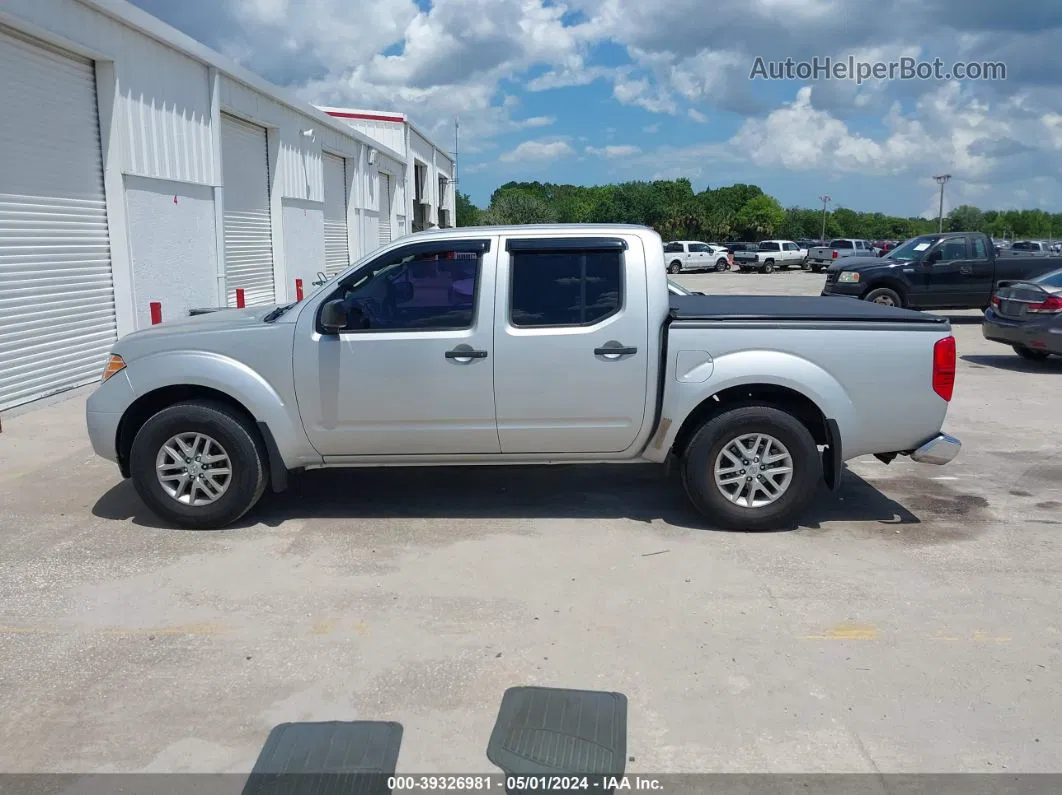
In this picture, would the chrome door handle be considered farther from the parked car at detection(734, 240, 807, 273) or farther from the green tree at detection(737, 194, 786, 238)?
the green tree at detection(737, 194, 786, 238)

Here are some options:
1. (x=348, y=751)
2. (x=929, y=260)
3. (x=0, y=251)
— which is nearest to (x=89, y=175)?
(x=0, y=251)

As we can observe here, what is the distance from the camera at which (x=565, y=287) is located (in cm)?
592

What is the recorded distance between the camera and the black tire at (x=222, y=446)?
5867mm

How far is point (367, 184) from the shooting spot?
29.0 meters

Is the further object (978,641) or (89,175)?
(89,175)

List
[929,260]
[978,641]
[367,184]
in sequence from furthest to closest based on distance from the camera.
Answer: [367,184]
[929,260]
[978,641]

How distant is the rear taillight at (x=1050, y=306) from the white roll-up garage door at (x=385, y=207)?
2328cm

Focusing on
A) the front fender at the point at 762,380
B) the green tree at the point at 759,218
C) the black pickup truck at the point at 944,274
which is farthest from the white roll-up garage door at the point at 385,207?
the green tree at the point at 759,218

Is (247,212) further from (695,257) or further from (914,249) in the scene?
(695,257)

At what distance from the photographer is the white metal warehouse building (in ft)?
34.3

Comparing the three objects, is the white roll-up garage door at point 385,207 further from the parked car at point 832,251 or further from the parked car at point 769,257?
the parked car at point 769,257

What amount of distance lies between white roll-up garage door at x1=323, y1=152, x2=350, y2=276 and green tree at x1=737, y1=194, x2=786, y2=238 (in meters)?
81.3

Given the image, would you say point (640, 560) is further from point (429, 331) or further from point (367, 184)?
point (367, 184)

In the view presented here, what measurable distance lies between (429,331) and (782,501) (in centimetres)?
244
